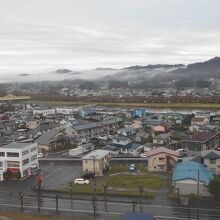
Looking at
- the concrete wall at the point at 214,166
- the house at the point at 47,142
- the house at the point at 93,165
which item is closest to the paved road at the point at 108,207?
the house at the point at 93,165

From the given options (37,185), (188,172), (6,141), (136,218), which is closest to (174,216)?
(136,218)

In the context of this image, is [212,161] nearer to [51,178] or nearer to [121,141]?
[51,178]

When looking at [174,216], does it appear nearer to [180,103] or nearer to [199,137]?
[199,137]

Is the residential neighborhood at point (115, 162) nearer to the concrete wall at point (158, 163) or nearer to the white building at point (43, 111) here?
the concrete wall at point (158, 163)

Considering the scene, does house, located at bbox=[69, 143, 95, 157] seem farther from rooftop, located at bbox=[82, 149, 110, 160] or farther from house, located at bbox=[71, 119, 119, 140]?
rooftop, located at bbox=[82, 149, 110, 160]

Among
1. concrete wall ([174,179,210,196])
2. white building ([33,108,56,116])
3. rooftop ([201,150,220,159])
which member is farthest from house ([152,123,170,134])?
white building ([33,108,56,116])
